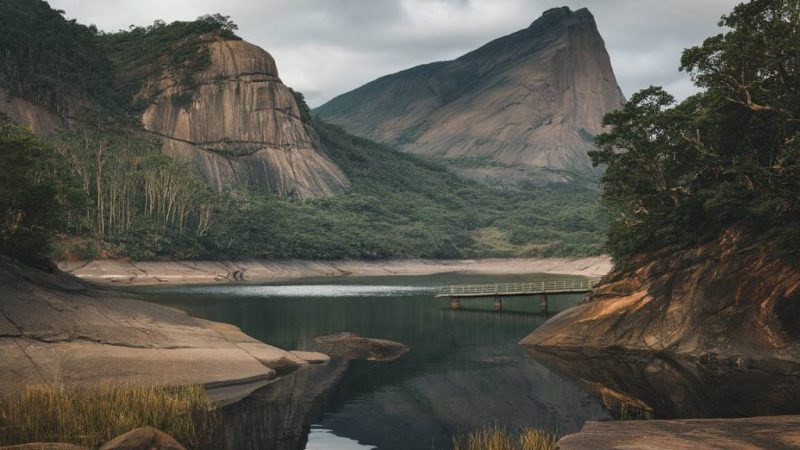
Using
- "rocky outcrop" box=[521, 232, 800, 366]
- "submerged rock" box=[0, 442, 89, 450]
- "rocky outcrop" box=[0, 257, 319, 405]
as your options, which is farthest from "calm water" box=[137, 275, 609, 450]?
"submerged rock" box=[0, 442, 89, 450]

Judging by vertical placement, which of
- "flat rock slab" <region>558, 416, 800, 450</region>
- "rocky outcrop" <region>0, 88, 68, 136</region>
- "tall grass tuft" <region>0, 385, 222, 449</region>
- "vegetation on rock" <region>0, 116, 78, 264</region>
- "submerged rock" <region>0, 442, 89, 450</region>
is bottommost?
"flat rock slab" <region>558, 416, 800, 450</region>

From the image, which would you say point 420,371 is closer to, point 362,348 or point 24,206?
point 362,348

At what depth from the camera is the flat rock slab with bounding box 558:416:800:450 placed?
23.7m

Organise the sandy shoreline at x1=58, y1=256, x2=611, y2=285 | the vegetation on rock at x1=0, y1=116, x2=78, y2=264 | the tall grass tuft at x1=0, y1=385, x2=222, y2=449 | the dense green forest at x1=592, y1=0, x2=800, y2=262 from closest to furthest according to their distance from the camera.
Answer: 1. the tall grass tuft at x1=0, y1=385, x2=222, y2=449
2. the dense green forest at x1=592, y1=0, x2=800, y2=262
3. the vegetation on rock at x1=0, y1=116, x2=78, y2=264
4. the sandy shoreline at x1=58, y1=256, x2=611, y2=285

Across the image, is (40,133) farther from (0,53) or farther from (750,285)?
(750,285)

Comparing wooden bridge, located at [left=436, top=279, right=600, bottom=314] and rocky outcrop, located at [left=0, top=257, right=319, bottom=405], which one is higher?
rocky outcrop, located at [left=0, top=257, right=319, bottom=405]

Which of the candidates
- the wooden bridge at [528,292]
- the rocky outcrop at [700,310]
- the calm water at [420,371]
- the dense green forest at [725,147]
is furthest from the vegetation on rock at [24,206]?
the wooden bridge at [528,292]

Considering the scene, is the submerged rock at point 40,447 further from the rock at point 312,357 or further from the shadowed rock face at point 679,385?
the rock at point 312,357

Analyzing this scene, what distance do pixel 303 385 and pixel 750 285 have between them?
2731cm

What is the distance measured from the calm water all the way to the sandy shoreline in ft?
84.0

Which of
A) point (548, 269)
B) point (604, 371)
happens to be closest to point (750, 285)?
point (604, 371)

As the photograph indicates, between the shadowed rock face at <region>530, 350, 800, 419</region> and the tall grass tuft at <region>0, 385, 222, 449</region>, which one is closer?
the tall grass tuft at <region>0, 385, 222, 449</region>

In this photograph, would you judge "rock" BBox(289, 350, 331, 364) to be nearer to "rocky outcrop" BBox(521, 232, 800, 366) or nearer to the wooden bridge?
"rocky outcrop" BBox(521, 232, 800, 366)

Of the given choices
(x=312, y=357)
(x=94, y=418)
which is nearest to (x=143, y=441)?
(x=94, y=418)
